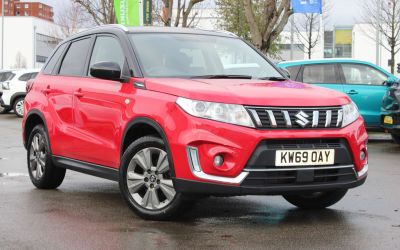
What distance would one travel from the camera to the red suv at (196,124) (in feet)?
17.1

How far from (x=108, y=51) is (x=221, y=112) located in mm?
1961

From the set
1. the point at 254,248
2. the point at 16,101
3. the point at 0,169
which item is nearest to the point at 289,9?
the point at 16,101

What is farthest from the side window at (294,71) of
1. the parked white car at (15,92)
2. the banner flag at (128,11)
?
the parked white car at (15,92)

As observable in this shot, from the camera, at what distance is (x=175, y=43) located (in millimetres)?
6520

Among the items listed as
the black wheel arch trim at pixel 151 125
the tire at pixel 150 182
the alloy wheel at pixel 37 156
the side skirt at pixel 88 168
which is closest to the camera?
the black wheel arch trim at pixel 151 125

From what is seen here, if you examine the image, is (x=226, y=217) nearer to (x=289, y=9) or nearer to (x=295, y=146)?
(x=295, y=146)

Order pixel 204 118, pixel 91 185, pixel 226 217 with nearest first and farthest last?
pixel 204 118 < pixel 226 217 < pixel 91 185

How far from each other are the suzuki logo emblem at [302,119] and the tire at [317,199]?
3.74 ft

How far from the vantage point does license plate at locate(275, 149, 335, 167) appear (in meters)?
5.22

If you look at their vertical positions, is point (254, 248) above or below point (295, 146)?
below

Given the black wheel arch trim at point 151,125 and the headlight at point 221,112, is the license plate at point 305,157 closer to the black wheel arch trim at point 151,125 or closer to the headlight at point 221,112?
the headlight at point 221,112

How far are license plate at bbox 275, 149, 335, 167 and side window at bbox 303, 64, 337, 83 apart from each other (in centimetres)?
847

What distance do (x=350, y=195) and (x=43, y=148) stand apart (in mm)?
3370

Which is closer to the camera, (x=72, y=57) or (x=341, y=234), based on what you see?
(x=341, y=234)
